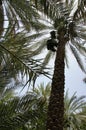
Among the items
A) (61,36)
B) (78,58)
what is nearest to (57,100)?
(61,36)

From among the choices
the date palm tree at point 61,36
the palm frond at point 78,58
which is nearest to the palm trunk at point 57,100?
the date palm tree at point 61,36

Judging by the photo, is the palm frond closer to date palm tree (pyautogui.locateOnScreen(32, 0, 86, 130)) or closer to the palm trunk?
date palm tree (pyautogui.locateOnScreen(32, 0, 86, 130))

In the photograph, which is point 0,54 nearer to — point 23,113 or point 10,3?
point 10,3

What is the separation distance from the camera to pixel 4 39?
9.16 metres

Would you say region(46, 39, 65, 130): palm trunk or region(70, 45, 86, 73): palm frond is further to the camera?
region(70, 45, 86, 73): palm frond

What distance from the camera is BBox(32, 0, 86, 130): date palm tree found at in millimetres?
11234

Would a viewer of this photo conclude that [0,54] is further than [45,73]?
Yes

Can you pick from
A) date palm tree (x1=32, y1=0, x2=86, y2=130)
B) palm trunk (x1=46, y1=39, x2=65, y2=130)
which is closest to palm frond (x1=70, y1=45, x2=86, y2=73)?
date palm tree (x1=32, y1=0, x2=86, y2=130)

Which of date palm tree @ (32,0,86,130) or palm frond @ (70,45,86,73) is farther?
palm frond @ (70,45,86,73)

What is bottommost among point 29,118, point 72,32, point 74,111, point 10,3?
point 74,111

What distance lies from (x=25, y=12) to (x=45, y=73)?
2.90 metres

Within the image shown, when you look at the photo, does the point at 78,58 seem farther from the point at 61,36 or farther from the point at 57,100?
the point at 57,100

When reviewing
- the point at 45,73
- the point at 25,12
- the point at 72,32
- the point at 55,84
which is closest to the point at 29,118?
the point at 55,84

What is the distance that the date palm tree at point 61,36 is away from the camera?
36.9 feet
